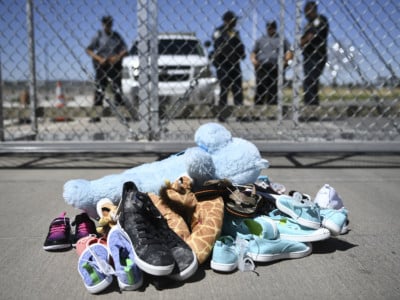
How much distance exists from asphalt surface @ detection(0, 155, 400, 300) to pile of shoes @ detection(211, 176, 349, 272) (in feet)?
0.14

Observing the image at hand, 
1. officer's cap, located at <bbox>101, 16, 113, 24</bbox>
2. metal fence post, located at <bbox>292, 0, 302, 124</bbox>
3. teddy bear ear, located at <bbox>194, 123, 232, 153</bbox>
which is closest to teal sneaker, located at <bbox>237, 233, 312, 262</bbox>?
teddy bear ear, located at <bbox>194, 123, 232, 153</bbox>

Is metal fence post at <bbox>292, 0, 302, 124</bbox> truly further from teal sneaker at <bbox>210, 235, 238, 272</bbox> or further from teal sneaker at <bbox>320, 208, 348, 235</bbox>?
teal sneaker at <bbox>210, 235, 238, 272</bbox>

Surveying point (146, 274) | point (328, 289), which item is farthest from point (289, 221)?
point (146, 274)

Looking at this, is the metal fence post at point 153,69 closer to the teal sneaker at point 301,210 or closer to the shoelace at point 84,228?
the shoelace at point 84,228

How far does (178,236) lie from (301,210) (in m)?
0.52

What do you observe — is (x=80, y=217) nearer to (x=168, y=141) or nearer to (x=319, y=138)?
(x=168, y=141)

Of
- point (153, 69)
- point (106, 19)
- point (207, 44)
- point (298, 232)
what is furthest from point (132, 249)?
point (106, 19)

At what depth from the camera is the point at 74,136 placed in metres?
3.29

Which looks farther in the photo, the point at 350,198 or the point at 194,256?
the point at 350,198

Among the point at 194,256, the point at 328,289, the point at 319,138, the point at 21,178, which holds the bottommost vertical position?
the point at 328,289

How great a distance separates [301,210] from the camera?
5.41ft

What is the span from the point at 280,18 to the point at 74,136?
199cm

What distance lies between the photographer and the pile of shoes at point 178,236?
4.40ft

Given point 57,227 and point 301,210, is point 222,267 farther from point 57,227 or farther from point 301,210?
point 57,227
